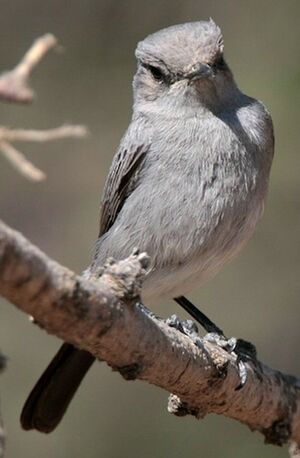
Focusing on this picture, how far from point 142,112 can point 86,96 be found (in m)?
2.75

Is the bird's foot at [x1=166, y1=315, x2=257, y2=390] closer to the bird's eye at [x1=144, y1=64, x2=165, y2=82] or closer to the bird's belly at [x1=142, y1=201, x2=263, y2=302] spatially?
the bird's belly at [x1=142, y1=201, x2=263, y2=302]

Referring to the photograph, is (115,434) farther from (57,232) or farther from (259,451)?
(57,232)

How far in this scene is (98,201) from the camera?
8.51 metres

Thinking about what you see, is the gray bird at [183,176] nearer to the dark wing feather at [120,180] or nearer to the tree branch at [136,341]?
the dark wing feather at [120,180]

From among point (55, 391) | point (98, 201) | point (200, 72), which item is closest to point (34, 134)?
point (200, 72)

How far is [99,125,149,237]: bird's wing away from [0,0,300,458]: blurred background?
5.62 feet

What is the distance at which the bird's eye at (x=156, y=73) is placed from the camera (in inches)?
233

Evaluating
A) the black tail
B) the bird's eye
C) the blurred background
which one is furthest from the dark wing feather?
the blurred background

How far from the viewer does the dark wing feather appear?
5.86 meters

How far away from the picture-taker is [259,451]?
7406 millimetres

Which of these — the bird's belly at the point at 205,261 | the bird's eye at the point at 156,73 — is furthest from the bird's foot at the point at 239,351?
the bird's eye at the point at 156,73

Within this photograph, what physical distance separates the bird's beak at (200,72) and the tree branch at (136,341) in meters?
1.26

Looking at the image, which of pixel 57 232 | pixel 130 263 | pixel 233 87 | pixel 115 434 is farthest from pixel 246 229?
pixel 57 232

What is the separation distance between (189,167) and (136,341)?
5.25ft
